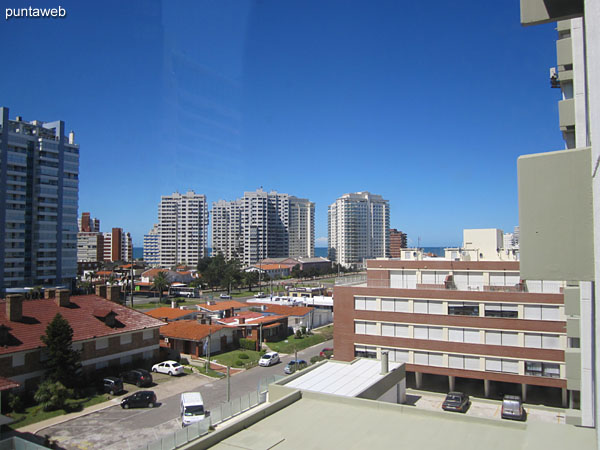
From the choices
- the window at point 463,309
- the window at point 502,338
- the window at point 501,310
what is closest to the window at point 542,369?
the window at point 502,338

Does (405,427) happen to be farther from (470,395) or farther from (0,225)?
(0,225)

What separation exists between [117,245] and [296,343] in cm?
13365

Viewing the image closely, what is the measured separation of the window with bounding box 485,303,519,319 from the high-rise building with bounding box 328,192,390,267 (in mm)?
128468

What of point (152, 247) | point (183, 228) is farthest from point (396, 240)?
point (152, 247)

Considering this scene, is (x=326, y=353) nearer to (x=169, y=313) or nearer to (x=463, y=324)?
(x=463, y=324)

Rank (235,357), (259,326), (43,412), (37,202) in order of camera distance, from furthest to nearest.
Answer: (37,202) < (259,326) < (235,357) < (43,412)

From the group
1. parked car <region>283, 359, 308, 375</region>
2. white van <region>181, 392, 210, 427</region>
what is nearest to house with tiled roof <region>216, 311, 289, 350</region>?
parked car <region>283, 359, 308, 375</region>

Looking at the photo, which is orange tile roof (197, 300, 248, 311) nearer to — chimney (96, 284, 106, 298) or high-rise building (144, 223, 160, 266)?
chimney (96, 284, 106, 298)

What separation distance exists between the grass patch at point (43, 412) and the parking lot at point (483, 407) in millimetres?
17756

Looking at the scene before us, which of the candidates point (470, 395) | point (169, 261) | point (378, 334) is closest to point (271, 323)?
point (378, 334)

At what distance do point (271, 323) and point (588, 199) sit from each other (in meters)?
42.4

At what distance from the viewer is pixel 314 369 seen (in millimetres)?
19703

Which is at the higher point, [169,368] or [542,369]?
[542,369]

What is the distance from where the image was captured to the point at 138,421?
21672mm
